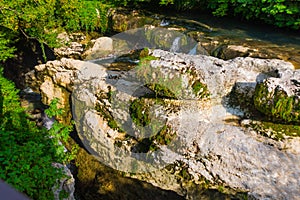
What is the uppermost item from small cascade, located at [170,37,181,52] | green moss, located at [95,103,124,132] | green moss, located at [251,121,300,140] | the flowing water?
the flowing water

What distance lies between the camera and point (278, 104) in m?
4.70

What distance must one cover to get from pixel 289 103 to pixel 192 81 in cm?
165

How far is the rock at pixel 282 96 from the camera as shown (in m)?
4.63

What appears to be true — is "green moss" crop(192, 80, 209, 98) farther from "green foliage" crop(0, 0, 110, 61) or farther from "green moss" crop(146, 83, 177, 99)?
"green foliage" crop(0, 0, 110, 61)

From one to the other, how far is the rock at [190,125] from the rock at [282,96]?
0.29 meters

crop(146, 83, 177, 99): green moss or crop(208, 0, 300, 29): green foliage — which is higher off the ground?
crop(208, 0, 300, 29): green foliage

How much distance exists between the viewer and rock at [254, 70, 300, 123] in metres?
4.63

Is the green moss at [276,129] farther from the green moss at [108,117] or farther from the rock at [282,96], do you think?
the green moss at [108,117]

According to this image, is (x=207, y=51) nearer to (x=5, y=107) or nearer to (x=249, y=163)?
(x=249, y=163)

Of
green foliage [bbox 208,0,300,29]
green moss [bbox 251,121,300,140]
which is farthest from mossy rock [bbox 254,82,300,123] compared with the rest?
green foliage [bbox 208,0,300,29]

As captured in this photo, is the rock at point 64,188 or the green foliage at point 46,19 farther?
the green foliage at point 46,19

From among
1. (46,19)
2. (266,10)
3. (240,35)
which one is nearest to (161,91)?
(240,35)

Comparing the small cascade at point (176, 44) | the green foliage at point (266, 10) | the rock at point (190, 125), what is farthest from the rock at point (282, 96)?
the green foliage at point (266, 10)

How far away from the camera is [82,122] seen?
6320mm
